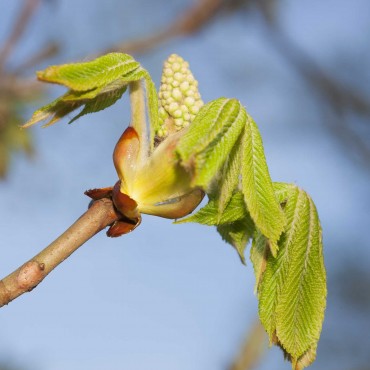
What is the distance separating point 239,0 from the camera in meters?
3.21

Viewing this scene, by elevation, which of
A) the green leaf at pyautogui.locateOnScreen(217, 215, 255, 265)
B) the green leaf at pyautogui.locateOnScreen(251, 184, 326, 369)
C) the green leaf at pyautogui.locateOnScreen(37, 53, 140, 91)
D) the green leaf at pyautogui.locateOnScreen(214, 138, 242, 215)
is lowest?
the green leaf at pyautogui.locateOnScreen(251, 184, 326, 369)

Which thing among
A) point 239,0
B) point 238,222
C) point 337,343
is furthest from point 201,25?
point 238,222

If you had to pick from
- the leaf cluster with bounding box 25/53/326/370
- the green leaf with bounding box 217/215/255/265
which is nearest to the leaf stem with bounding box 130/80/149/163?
the leaf cluster with bounding box 25/53/326/370

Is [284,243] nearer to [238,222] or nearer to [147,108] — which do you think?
[238,222]

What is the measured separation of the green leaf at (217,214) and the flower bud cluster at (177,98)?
8 cm

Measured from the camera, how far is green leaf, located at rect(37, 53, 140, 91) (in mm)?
522

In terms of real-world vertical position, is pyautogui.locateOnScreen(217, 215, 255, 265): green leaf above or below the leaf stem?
below

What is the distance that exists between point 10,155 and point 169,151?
6.24ft

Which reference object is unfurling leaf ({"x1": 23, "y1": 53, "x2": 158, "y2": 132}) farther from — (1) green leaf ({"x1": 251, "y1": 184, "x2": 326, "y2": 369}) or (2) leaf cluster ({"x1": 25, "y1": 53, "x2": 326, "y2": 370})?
(1) green leaf ({"x1": 251, "y1": 184, "x2": 326, "y2": 369})

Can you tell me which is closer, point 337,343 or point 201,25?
point 201,25

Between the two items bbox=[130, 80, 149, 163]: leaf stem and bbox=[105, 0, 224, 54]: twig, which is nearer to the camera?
bbox=[130, 80, 149, 163]: leaf stem

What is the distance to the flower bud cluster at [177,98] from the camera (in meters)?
0.63

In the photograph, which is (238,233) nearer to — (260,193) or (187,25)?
(260,193)

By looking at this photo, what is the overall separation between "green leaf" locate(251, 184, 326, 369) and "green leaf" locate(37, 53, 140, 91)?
0.68 feet
